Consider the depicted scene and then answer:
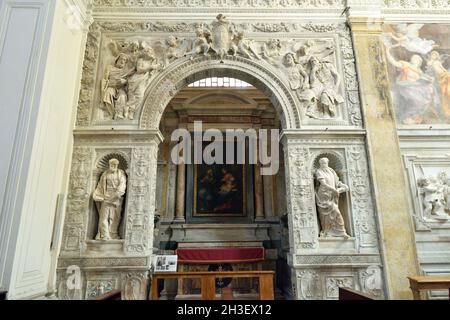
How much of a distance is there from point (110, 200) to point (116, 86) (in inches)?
101

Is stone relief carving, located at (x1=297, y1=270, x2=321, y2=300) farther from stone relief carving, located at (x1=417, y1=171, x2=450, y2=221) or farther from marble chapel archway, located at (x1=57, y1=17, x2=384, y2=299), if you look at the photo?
stone relief carving, located at (x1=417, y1=171, x2=450, y2=221)

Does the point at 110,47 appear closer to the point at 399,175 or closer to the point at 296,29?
the point at 296,29

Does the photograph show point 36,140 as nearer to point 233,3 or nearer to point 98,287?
point 98,287

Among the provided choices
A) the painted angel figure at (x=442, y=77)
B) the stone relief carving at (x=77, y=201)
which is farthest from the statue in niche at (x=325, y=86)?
the stone relief carving at (x=77, y=201)

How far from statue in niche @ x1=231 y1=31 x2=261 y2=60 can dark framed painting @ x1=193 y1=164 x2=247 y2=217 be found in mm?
4289

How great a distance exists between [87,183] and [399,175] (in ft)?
20.9

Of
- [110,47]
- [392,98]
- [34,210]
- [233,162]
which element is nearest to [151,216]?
[34,210]

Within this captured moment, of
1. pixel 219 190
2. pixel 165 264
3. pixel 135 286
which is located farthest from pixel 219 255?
pixel 135 286

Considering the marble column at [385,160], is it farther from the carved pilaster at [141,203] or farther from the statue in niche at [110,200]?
the statue in niche at [110,200]

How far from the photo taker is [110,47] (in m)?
7.12

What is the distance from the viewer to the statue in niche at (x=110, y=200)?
603 centimetres

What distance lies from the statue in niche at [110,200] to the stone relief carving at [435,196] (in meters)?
6.07

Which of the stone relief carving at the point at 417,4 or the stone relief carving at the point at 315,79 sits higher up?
the stone relief carving at the point at 417,4

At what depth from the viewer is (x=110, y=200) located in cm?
609
